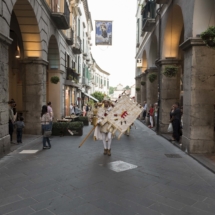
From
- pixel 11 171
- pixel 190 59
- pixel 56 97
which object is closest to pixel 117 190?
pixel 11 171

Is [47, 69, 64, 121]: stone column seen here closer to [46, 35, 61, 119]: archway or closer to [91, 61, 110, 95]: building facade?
[46, 35, 61, 119]: archway

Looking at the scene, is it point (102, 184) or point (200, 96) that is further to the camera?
point (200, 96)

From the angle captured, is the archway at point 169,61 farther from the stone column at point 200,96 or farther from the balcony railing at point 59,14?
the balcony railing at point 59,14

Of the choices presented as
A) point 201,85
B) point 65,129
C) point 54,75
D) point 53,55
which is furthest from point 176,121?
point 53,55

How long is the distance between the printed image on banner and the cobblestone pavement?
44.8 ft

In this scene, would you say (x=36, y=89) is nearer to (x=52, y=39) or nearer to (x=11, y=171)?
(x=52, y=39)

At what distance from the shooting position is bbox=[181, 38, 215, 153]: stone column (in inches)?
296

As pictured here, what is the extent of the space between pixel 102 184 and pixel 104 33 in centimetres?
1644

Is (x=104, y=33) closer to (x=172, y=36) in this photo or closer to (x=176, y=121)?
(x=172, y=36)

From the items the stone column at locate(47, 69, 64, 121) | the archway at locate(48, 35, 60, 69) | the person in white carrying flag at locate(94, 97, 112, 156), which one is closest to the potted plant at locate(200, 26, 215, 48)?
the person in white carrying flag at locate(94, 97, 112, 156)

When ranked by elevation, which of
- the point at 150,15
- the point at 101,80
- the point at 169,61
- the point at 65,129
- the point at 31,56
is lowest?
the point at 65,129

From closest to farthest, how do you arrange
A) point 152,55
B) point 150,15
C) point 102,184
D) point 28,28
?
1. point 102,184
2. point 28,28
3. point 150,15
4. point 152,55

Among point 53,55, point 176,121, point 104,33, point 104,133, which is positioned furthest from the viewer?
point 104,33

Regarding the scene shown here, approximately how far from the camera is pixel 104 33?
19.5m
